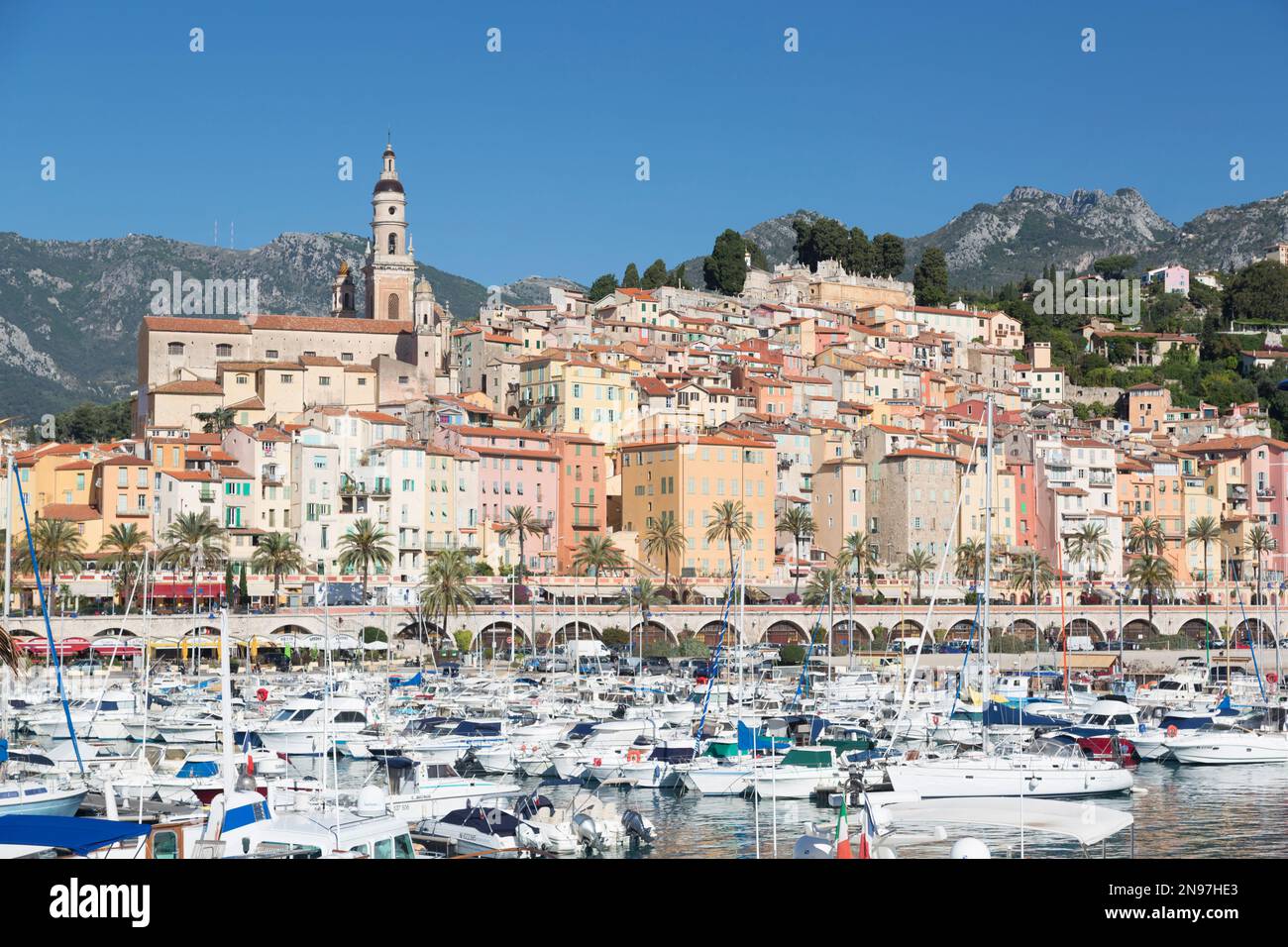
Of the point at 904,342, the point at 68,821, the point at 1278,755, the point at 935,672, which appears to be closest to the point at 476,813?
the point at 68,821

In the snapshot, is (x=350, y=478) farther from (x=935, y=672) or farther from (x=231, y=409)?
(x=935, y=672)

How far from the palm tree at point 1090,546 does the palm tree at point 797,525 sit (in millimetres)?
13336

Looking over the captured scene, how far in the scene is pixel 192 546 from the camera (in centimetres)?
6600

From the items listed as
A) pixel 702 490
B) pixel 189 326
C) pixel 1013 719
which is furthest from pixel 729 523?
pixel 189 326

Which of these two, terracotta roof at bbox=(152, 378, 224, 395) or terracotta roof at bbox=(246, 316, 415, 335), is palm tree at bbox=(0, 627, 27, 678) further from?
terracotta roof at bbox=(246, 316, 415, 335)

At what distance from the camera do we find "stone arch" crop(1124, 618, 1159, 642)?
7806 centimetres

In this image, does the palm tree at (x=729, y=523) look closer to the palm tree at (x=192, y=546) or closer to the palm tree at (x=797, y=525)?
the palm tree at (x=797, y=525)

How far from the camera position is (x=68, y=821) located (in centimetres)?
1327

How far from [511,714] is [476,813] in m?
19.6

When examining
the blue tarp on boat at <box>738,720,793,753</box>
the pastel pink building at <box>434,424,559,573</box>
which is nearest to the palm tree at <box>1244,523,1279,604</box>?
the pastel pink building at <box>434,424,559,573</box>

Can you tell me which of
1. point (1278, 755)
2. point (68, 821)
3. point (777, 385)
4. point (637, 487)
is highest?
point (777, 385)

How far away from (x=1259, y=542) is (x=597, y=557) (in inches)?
1465

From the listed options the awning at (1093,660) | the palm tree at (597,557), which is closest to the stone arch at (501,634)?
the palm tree at (597,557)

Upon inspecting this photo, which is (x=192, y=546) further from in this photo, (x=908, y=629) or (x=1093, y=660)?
(x=1093, y=660)
